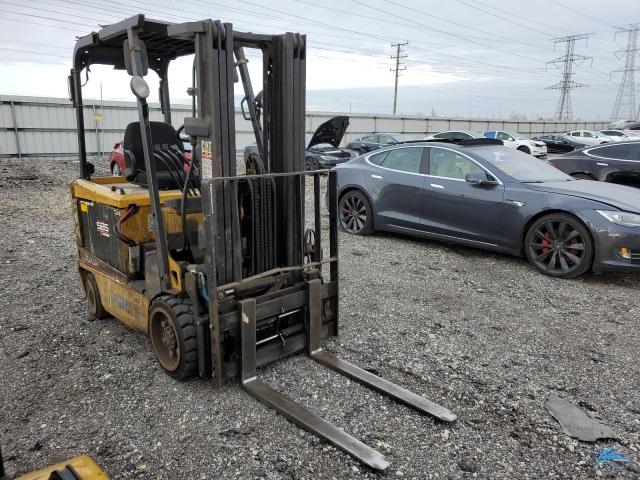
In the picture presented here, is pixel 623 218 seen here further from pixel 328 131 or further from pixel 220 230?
pixel 328 131

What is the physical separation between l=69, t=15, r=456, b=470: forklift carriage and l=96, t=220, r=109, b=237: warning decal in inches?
0.8

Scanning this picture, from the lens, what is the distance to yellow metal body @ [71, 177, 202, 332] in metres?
3.70

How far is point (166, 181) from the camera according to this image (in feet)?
13.5

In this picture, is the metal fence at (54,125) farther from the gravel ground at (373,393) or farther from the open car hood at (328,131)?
the gravel ground at (373,393)

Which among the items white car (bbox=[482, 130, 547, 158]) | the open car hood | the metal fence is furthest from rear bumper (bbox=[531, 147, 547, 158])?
the open car hood

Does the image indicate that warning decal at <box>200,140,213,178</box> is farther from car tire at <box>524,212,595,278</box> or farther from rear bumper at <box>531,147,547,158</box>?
rear bumper at <box>531,147,547,158</box>

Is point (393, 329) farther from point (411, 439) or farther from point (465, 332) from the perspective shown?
point (411, 439)

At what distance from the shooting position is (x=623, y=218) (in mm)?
5492

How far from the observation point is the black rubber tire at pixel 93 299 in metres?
4.44

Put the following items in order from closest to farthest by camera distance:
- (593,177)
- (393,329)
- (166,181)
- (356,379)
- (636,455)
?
(636,455) < (356,379) < (166,181) < (393,329) < (593,177)

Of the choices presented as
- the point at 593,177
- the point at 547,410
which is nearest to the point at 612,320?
the point at 547,410

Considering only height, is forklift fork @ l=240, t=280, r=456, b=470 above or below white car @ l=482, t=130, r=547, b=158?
below

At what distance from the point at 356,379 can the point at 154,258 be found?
5.42 feet

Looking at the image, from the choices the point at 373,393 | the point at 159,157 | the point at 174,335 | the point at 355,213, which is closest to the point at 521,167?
the point at 355,213
